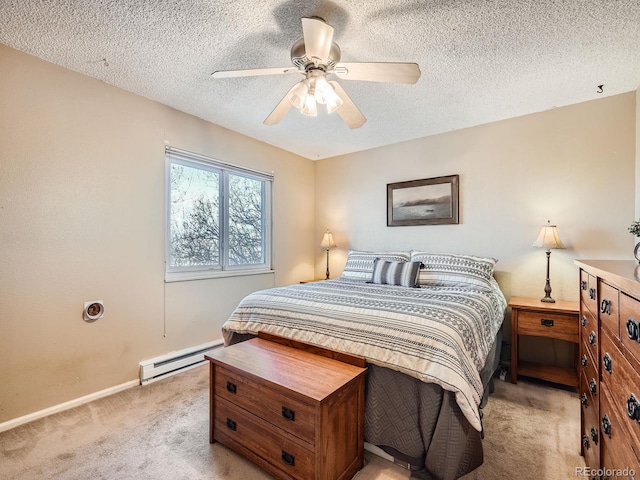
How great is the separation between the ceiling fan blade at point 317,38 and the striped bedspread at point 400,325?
4.76ft

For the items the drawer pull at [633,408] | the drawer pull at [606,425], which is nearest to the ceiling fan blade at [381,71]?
the drawer pull at [633,408]

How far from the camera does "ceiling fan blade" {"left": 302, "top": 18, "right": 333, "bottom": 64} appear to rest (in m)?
1.40

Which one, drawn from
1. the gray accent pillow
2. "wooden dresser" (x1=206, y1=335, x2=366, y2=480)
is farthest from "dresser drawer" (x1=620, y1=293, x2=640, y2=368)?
the gray accent pillow

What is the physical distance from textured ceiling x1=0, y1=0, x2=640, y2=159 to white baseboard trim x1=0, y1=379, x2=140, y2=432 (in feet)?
7.89

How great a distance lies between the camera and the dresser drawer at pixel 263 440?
4.48 ft

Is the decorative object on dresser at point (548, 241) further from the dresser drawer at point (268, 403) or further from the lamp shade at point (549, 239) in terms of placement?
the dresser drawer at point (268, 403)

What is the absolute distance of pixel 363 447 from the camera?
1621 millimetres

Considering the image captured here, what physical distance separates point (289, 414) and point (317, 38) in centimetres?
183

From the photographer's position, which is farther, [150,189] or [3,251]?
[150,189]

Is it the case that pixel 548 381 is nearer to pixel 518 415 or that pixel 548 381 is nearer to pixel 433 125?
pixel 518 415

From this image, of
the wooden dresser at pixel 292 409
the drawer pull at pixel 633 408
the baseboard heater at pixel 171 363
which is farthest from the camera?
the baseboard heater at pixel 171 363

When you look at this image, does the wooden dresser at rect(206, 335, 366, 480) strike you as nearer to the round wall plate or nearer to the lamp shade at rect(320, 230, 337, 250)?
the round wall plate

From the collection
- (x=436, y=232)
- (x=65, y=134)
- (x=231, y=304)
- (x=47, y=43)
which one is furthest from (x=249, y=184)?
(x=436, y=232)

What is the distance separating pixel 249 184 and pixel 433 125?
7.16 feet
